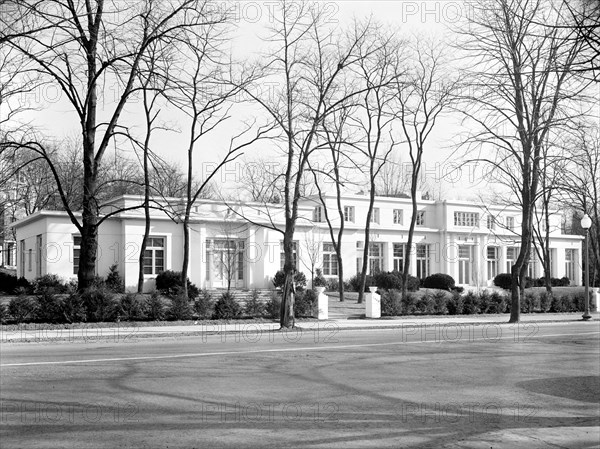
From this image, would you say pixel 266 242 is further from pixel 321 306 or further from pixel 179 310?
pixel 179 310

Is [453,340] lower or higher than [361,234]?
lower

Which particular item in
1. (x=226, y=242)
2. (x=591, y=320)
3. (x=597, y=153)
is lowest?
(x=591, y=320)

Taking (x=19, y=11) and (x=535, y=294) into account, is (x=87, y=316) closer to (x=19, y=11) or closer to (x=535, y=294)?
(x=19, y=11)

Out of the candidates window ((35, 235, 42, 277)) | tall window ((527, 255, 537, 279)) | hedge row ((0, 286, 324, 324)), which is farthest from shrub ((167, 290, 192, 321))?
tall window ((527, 255, 537, 279))

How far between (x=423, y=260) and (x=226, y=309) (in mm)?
35601

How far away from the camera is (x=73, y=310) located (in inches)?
942

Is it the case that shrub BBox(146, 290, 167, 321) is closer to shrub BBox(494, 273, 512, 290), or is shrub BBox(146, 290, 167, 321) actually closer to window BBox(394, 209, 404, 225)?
window BBox(394, 209, 404, 225)

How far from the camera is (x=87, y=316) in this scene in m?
24.4

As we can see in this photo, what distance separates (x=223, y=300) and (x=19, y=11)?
54.0 feet

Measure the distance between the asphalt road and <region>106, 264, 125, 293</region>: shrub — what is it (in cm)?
2013

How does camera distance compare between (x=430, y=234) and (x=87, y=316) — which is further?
(x=430, y=234)

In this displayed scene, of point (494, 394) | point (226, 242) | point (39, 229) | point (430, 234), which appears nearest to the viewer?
point (494, 394)

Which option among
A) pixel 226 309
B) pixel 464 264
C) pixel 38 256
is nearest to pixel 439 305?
pixel 226 309

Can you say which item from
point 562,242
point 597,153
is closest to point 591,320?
point 597,153
